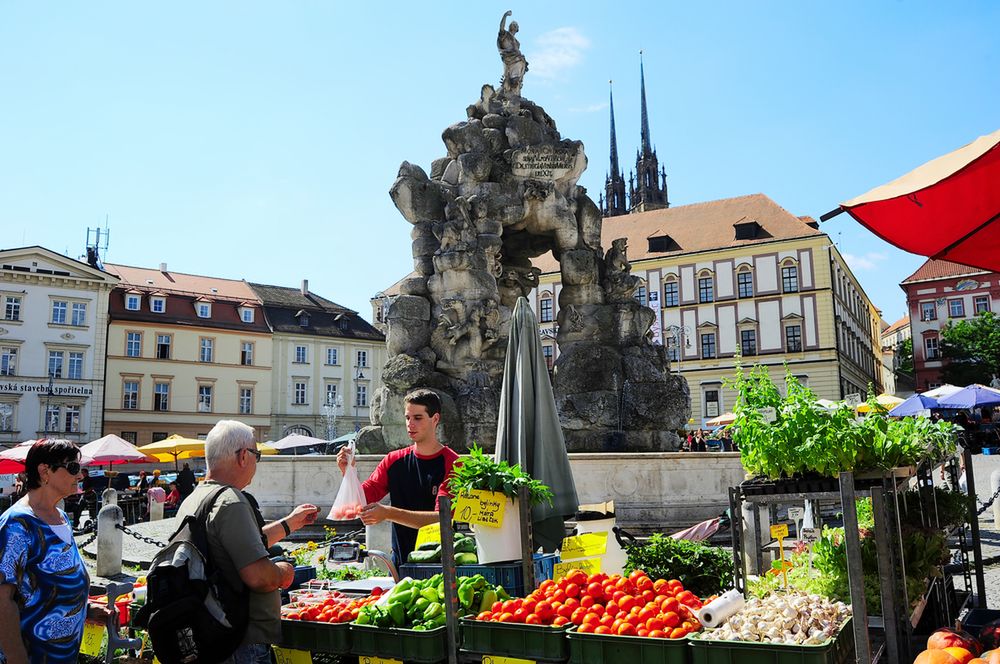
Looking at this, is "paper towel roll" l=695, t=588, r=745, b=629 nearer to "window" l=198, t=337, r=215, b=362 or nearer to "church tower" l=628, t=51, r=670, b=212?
"window" l=198, t=337, r=215, b=362

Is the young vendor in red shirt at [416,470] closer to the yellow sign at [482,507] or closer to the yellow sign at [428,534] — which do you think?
the yellow sign at [428,534]

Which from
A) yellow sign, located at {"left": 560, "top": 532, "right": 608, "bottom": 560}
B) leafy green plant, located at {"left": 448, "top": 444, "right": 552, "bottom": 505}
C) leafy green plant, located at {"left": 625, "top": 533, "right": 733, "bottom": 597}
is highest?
leafy green plant, located at {"left": 448, "top": 444, "right": 552, "bottom": 505}

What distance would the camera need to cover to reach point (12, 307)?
45750mm

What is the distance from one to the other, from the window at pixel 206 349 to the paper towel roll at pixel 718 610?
51.3 metres

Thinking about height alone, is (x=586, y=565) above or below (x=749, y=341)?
below

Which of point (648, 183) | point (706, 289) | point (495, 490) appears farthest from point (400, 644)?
point (648, 183)

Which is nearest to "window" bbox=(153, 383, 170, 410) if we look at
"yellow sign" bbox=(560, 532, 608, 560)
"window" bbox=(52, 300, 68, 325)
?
"window" bbox=(52, 300, 68, 325)

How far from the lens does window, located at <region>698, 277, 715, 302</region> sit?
5272cm

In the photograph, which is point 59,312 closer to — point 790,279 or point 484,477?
point 790,279

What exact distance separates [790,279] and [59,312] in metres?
42.0

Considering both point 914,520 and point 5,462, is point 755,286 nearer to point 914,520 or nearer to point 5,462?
point 5,462

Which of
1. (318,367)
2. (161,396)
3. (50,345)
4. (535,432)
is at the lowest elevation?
(535,432)

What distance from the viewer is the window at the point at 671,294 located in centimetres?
5406

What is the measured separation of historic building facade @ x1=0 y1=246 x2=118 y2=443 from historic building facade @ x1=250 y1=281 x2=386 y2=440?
1030 centimetres
